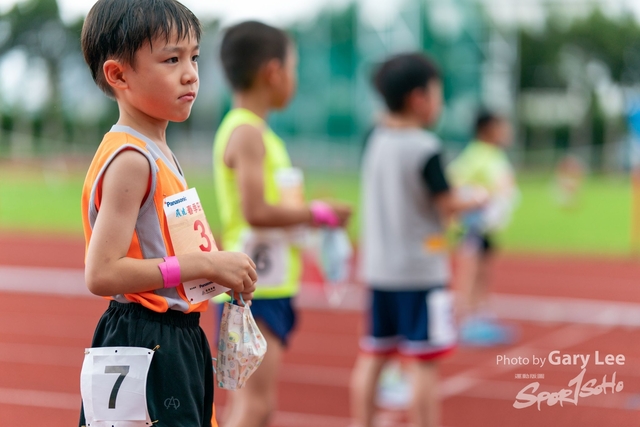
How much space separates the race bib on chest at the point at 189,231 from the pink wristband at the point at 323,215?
131 cm

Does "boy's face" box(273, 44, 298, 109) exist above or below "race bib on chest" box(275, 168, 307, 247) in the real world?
above

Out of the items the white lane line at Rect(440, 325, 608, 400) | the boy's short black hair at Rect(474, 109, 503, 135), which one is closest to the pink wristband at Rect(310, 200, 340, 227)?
the white lane line at Rect(440, 325, 608, 400)

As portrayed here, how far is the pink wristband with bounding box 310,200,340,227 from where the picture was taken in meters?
3.38

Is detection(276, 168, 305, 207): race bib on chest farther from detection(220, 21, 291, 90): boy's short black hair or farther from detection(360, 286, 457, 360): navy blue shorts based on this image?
detection(360, 286, 457, 360): navy blue shorts

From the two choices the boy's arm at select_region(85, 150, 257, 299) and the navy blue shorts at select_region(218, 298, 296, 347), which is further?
the navy blue shorts at select_region(218, 298, 296, 347)

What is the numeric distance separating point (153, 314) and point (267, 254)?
1.36 meters

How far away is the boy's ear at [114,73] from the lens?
6.50 feet

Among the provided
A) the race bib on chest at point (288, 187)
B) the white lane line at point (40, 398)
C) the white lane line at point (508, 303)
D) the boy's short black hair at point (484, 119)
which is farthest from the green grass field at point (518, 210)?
the race bib on chest at point (288, 187)

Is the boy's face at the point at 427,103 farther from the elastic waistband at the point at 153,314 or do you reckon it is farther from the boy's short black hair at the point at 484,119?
the boy's short black hair at the point at 484,119

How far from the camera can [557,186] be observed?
27.3m

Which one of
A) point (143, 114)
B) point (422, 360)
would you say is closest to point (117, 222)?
point (143, 114)

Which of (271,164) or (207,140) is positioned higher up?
(207,140)

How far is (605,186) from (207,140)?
46.8 ft

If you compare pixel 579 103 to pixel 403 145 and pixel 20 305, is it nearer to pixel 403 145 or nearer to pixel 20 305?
pixel 20 305
